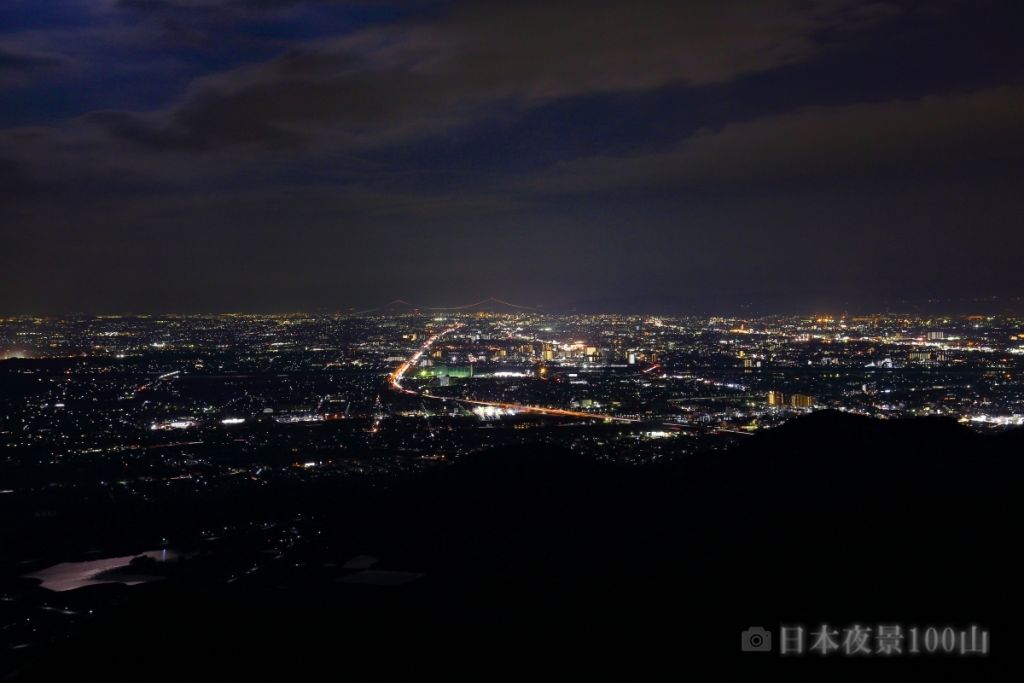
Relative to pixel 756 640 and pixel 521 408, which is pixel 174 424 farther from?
pixel 756 640

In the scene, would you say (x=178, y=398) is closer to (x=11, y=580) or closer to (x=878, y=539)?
(x=11, y=580)

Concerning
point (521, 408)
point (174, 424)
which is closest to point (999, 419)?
point (521, 408)

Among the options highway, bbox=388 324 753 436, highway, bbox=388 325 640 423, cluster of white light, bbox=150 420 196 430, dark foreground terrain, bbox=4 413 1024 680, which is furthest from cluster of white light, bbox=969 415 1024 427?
cluster of white light, bbox=150 420 196 430

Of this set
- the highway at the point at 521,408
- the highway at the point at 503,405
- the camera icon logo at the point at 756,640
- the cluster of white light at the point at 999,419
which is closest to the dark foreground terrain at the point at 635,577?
the camera icon logo at the point at 756,640

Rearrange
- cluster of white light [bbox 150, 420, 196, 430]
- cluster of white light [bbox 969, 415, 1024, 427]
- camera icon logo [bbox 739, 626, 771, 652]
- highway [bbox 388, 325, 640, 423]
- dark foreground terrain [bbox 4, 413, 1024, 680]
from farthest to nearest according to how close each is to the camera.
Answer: highway [bbox 388, 325, 640, 423]
cluster of white light [bbox 150, 420, 196, 430]
cluster of white light [bbox 969, 415, 1024, 427]
dark foreground terrain [bbox 4, 413, 1024, 680]
camera icon logo [bbox 739, 626, 771, 652]

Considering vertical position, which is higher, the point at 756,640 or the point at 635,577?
the point at 756,640

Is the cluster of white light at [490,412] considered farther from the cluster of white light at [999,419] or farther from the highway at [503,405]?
the cluster of white light at [999,419]

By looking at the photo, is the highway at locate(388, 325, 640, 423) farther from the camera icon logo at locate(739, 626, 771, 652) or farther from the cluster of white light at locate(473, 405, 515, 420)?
the camera icon logo at locate(739, 626, 771, 652)
